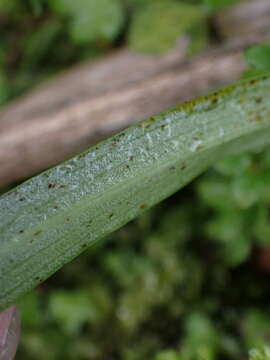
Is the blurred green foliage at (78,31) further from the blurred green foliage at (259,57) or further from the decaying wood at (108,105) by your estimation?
the blurred green foliage at (259,57)

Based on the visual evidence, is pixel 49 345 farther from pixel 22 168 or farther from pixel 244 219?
pixel 244 219

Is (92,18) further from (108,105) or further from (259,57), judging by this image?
(259,57)

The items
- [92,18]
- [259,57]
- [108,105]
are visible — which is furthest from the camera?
[92,18]

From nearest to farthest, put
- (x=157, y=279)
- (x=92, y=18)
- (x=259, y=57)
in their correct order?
(x=259, y=57), (x=157, y=279), (x=92, y=18)

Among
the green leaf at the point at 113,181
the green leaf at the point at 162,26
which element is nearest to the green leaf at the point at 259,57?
the green leaf at the point at 113,181

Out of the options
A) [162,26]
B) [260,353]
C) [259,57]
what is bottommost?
[260,353]

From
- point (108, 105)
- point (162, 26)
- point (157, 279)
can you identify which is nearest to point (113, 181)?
point (108, 105)

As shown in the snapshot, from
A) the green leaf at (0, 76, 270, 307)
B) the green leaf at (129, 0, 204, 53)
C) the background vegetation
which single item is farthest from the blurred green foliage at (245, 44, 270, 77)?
the green leaf at (129, 0, 204, 53)
